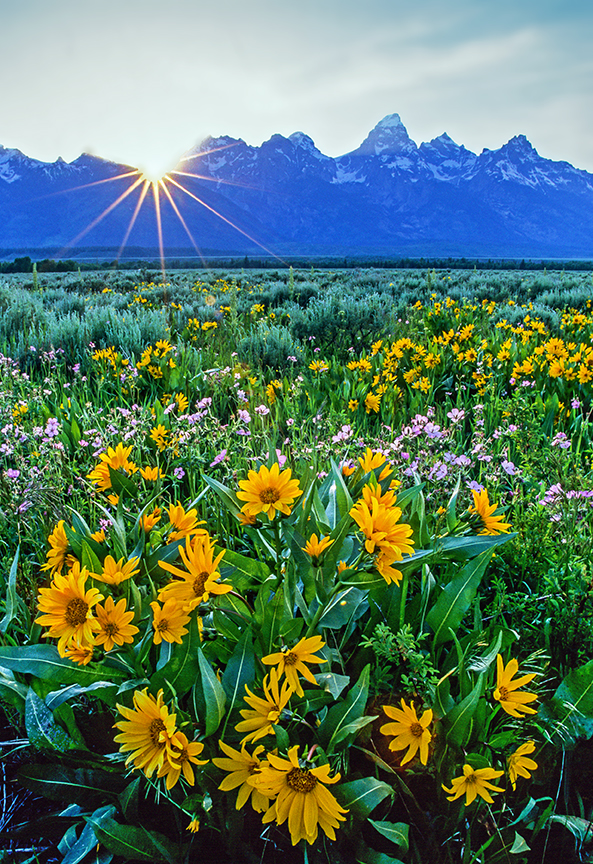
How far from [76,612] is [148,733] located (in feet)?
0.91

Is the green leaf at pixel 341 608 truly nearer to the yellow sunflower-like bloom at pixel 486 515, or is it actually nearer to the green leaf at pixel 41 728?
the yellow sunflower-like bloom at pixel 486 515

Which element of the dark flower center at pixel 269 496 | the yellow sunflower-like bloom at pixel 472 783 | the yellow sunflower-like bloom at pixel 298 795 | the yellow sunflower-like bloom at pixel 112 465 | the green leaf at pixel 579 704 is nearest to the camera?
the yellow sunflower-like bloom at pixel 298 795

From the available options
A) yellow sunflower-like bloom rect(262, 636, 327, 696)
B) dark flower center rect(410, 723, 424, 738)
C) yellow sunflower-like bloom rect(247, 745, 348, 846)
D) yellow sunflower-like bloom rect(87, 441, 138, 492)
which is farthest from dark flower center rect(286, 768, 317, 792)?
yellow sunflower-like bloom rect(87, 441, 138, 492)

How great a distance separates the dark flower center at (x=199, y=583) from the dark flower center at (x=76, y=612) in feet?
0.73

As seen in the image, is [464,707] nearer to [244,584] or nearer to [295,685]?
[295,685]

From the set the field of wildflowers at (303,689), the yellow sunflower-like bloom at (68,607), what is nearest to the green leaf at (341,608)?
the field of wildflowers at (303,689)

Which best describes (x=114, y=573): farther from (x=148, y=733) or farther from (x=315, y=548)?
(x=315, y=548)

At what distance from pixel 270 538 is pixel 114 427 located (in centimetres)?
155

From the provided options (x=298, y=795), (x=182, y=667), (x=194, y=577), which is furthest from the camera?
(x=182, y=667)

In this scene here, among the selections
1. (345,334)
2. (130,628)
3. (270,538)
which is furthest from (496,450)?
(345,334)

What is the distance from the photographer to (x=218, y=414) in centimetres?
334

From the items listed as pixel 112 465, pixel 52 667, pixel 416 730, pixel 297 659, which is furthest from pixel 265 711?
pixel 112 465

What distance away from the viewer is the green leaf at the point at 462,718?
39.1 inches

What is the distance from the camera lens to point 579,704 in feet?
3.85
